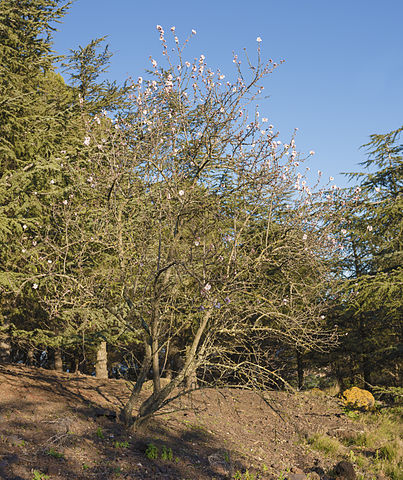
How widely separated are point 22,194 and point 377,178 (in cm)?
1051

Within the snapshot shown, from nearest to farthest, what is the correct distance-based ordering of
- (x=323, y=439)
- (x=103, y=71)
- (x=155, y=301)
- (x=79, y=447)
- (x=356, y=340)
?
(x=79, y=447), (x=155, y=301), (x=323, y=439), (x=103, y=71), (x=356, y=340)

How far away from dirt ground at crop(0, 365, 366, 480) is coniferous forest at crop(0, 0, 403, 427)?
0.68 meters

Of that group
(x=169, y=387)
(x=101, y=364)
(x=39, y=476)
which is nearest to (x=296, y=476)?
(x=169, y=387)

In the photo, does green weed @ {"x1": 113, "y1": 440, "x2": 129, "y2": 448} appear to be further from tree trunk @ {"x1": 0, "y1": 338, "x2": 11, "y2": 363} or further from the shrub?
the shrub

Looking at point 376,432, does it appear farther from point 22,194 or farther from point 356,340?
point 22,194

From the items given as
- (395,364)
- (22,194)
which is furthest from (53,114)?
(395,364)

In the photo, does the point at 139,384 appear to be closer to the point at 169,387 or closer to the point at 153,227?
the point at 169,387

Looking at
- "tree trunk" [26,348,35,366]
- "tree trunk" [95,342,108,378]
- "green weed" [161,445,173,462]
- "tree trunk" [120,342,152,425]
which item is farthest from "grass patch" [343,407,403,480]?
"tree trunk" [26,348,35,366]

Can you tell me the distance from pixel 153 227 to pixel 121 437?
348cm

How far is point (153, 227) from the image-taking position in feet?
22.6

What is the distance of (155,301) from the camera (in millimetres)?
5984

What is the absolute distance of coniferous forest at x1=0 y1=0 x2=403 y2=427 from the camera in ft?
20.4

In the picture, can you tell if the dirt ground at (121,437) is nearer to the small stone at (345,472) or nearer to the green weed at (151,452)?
the green weed at (151,452)

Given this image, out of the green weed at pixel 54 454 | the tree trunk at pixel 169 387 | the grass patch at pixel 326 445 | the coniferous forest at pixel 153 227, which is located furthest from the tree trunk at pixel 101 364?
the green weed at pixel 54 454
